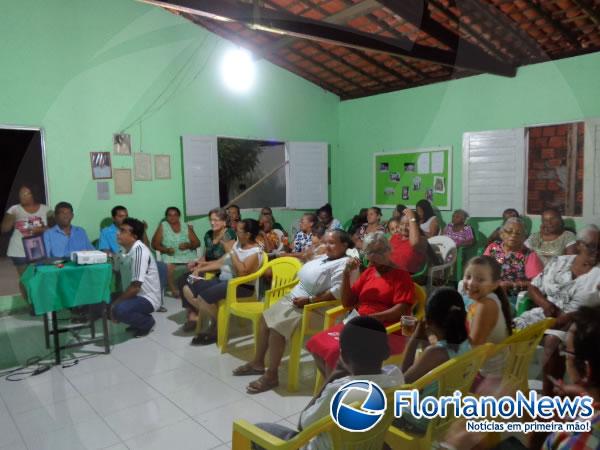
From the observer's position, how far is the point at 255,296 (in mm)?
3562

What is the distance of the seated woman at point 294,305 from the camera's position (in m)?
2.72

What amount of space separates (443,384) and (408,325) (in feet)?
2.09

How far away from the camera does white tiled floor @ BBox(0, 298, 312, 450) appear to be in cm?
221

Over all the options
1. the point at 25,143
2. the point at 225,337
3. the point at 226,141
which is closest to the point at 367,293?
the point at 225,337

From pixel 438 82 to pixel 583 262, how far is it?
3764mm

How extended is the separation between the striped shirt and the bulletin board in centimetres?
373

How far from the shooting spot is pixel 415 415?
5.17ft

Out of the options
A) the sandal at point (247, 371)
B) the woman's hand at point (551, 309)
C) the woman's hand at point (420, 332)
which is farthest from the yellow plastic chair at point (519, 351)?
the sandal at point (247, 371)

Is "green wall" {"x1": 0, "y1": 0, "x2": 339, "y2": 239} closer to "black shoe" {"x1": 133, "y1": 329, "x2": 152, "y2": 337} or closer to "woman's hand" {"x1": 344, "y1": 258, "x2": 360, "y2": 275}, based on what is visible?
"black shoe" {"x1": 133, "y1": 329, "x2": 152, "y2": 337}

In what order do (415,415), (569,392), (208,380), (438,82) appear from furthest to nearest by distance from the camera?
(438,82)
(208,380)
(415,415)
(569,392)

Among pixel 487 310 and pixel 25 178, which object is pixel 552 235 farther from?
pixel 25 178

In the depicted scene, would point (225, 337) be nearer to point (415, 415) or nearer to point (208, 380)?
point (208, 380)

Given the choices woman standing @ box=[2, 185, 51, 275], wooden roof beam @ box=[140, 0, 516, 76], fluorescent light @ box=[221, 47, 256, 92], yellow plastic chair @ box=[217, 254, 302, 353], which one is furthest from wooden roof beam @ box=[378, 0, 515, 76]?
woman standing @ box=[2, 185, 51, 275]

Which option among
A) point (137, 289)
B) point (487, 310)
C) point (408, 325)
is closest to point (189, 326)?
point (137, 289)
